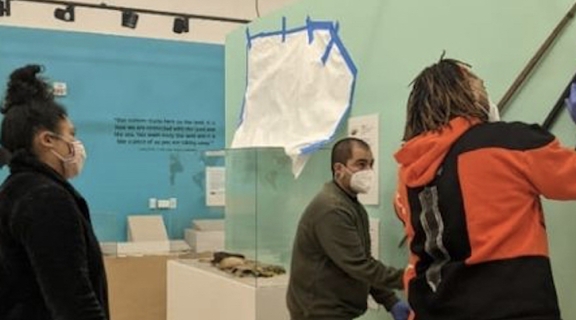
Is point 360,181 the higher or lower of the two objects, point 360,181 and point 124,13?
the lower

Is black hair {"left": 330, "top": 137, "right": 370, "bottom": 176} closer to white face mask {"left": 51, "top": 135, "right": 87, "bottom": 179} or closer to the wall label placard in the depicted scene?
white face mask {"left": 51, "top": 135, "right": 87, "bottom": 179}

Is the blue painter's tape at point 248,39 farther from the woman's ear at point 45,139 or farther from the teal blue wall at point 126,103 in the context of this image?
the woman's ear at point 45,139

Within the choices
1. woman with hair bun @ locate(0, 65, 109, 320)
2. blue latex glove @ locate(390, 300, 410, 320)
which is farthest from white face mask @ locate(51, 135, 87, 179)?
blue latex glove @ locate(390, 300, 410, 320)

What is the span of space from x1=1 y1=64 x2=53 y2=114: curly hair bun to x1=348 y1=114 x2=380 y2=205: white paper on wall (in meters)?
1.61

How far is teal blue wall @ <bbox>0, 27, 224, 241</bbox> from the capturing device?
6.24 meters

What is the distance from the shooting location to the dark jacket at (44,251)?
6.68 feet

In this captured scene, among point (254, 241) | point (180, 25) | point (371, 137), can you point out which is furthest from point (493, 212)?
point (180, 25)

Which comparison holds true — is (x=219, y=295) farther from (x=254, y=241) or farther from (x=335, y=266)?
(x=335, y=266)

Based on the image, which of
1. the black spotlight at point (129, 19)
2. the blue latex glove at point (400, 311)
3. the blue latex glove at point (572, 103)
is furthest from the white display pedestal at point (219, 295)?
the black spotlight at point (129, 19)

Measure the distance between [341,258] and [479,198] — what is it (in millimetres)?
1167

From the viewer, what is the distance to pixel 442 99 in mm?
2059

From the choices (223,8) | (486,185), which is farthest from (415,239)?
(223,8)

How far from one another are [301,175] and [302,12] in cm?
86

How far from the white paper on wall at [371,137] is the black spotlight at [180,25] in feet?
11.1
